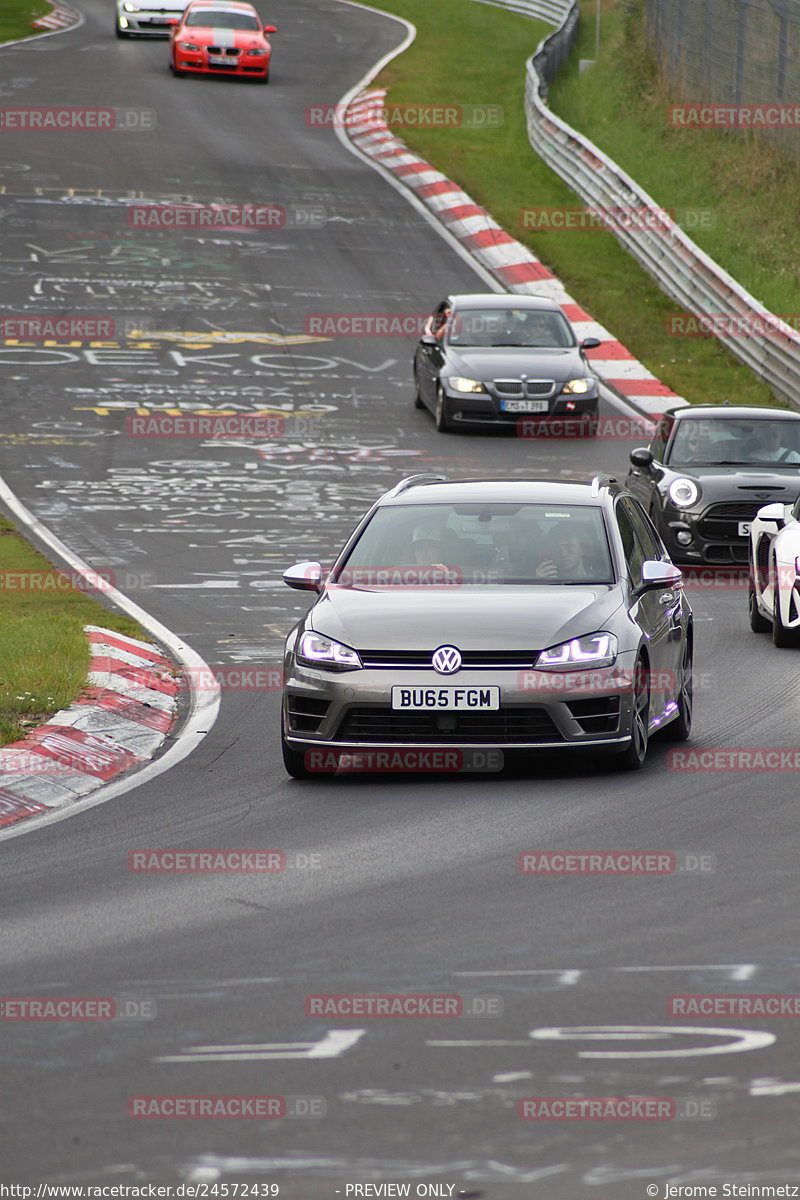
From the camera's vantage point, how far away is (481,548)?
1042 centimetres

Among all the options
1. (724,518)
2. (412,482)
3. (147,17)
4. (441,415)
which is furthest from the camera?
(147,17)

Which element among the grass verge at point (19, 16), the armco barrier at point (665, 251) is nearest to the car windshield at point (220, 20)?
the armco barrier at point (665, 251)

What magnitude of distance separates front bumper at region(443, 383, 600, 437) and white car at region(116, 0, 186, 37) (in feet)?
98.7

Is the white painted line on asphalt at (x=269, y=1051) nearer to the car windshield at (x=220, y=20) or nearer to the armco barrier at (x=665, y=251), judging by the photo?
the armco barrier at (x=665, y=251)

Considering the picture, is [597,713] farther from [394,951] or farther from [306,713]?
[394,951]

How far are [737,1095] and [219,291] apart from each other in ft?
89.8

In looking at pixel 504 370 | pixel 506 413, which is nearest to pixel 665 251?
pixel 504 370

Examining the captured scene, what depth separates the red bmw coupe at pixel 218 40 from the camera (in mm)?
46375

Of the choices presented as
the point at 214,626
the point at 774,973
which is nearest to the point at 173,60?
the point at 214,626

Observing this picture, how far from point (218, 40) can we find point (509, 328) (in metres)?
24.2

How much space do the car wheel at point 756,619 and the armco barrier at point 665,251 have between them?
11095 millimetres

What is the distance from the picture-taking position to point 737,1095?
5074 millimetres

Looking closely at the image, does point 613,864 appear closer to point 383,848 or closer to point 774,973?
point 383,848

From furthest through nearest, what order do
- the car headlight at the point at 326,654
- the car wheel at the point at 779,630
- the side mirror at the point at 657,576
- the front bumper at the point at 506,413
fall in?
the front bumper at the point at 506,413
the car wheel at the point at 779,630
the side mirror at the point at 657,576
the car headlight at the point at 326,654
